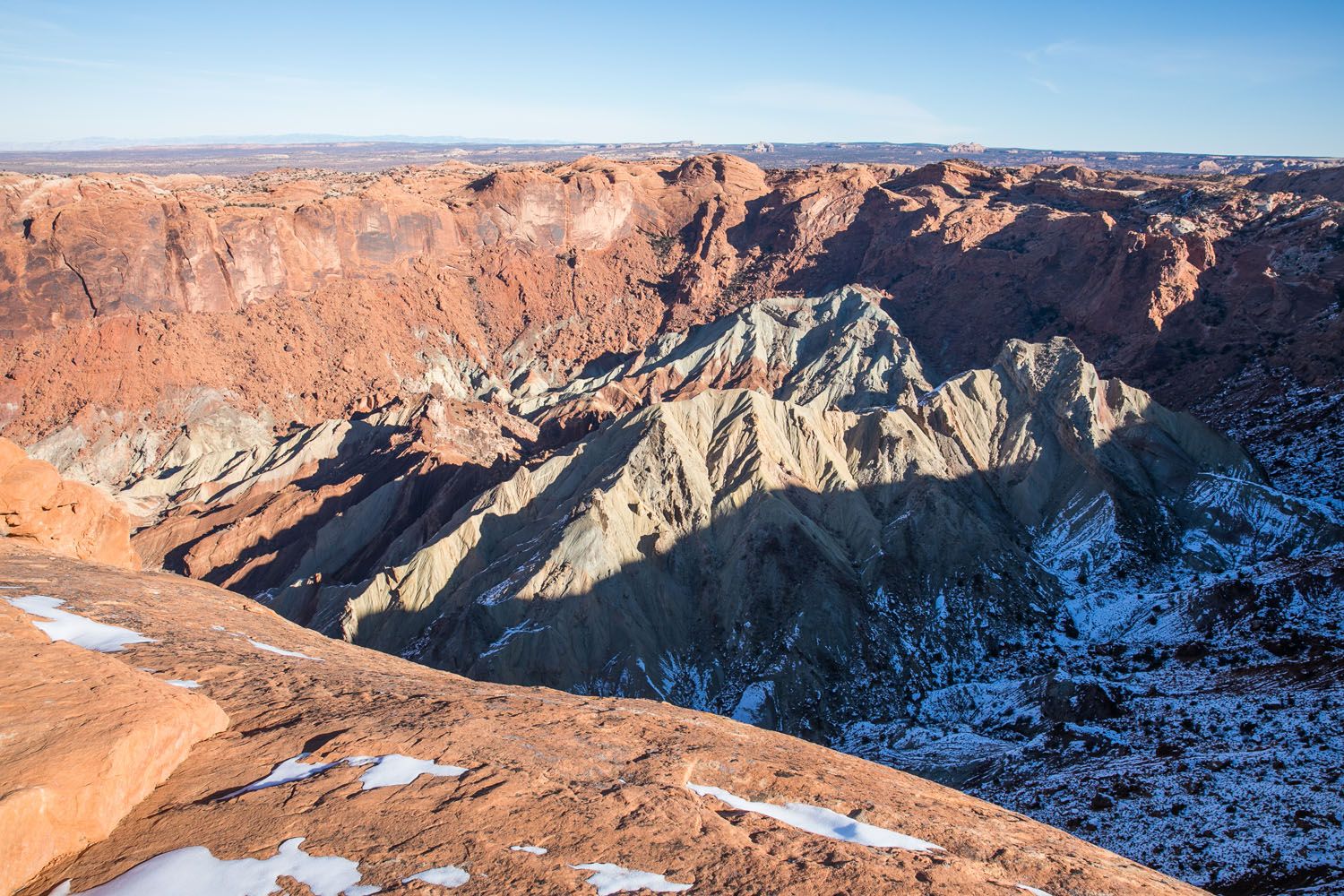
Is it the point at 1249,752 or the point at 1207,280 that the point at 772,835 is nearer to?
the point at 1249,752

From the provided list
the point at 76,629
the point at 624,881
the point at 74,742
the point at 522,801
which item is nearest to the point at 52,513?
the point at 76,629

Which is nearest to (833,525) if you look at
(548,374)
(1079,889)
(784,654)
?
(784,654)

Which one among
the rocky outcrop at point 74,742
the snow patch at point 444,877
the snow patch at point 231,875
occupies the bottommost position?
the snow patch at point 444,877

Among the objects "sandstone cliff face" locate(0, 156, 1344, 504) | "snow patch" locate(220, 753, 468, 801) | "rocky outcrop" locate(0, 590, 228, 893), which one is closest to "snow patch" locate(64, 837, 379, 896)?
"rocky outcrop" locate(0, 590, 228, 893)

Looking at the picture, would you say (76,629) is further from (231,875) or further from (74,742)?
(231,875)

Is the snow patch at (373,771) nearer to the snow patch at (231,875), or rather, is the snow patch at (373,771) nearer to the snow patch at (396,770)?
the snow patch at (396,770)

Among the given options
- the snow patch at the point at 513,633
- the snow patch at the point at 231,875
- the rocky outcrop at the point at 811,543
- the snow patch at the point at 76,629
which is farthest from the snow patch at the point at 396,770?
the snow patch at the point at 513,633

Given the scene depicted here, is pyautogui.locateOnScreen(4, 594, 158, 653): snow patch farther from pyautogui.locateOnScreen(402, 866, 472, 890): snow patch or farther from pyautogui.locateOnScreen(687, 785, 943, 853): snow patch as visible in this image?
pyautogui.locateOnScreen(687, 785, 943, 853): snow patch
